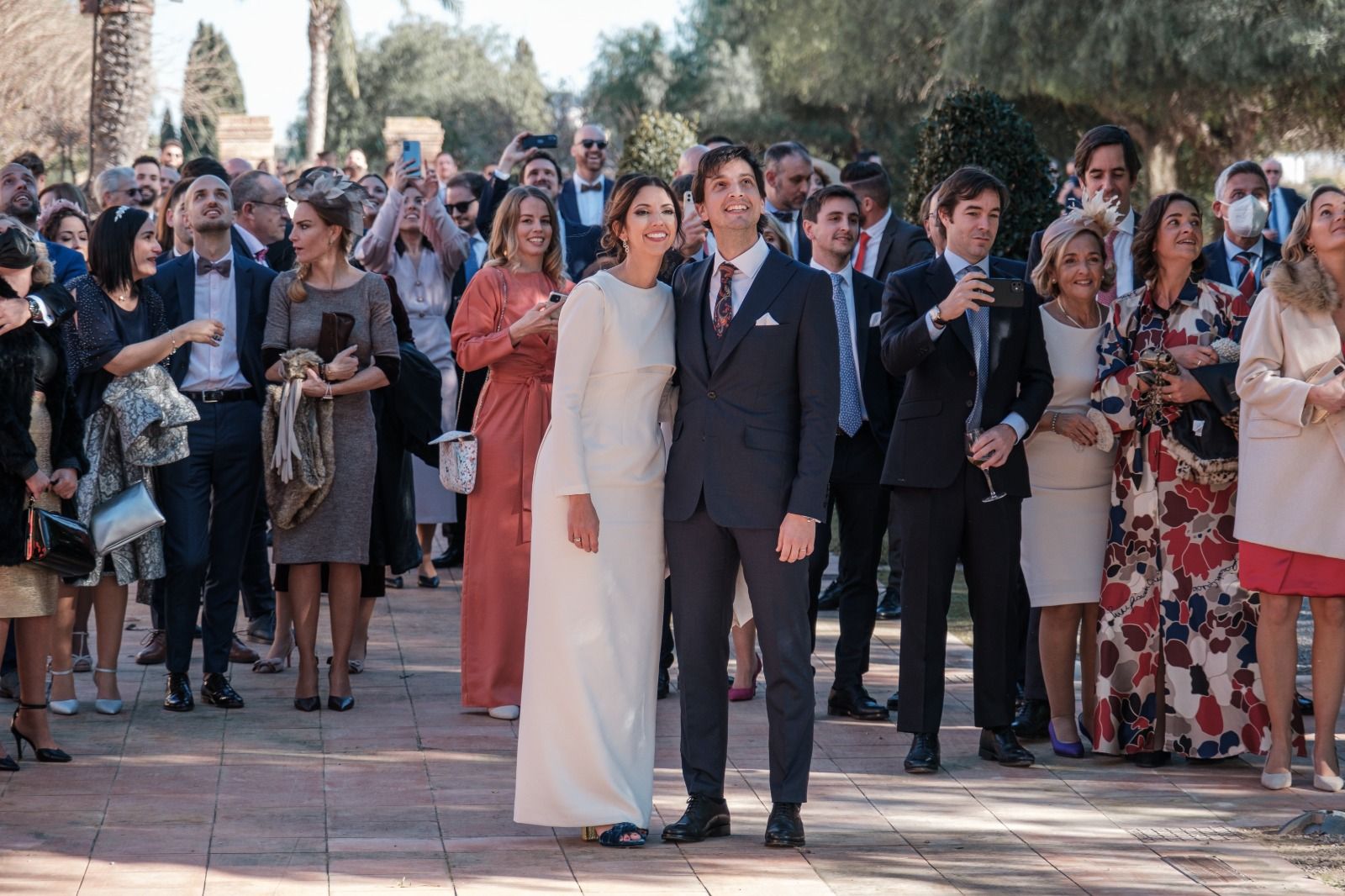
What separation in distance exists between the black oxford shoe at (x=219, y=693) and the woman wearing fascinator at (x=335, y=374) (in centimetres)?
28

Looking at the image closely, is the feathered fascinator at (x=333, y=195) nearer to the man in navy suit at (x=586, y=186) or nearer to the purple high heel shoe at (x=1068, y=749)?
the purple high heel shoe at (x=1068, y=749)

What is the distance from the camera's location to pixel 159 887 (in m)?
5.08

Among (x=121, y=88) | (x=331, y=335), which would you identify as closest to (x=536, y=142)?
(x=331, y=335)

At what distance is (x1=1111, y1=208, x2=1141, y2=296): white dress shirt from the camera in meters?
7.64

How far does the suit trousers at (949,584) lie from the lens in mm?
6602

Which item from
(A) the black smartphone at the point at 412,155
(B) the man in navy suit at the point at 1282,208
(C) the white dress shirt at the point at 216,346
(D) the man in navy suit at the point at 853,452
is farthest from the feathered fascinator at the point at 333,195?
(B) the man in navy suit at the point at 1282,208

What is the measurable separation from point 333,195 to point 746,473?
2949mm

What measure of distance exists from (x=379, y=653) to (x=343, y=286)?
2.19 meters

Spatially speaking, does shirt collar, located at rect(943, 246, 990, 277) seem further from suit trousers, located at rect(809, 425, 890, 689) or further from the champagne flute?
suit trousers, located at rect(809, 425, 890, 689)

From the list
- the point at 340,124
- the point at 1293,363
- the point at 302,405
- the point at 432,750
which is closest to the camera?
the point at 1293,363

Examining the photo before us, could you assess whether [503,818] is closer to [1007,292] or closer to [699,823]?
[699,823]

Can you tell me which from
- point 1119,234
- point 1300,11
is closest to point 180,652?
point 1119,234

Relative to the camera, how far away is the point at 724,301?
5.59 meters

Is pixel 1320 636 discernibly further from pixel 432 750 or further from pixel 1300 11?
pixel 1300 11
